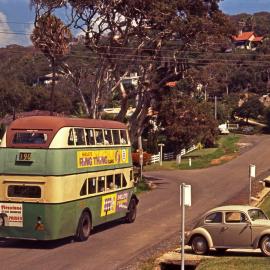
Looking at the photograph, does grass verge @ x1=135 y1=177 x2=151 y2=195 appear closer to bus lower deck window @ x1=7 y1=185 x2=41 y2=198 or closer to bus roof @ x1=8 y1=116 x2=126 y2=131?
bus roof @ x1=8 y1=116 x2=126 y2=131

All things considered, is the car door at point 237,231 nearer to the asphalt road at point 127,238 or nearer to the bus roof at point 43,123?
the asphalt road at point 127,238

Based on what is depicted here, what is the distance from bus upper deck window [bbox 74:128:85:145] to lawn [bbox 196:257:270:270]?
689cm

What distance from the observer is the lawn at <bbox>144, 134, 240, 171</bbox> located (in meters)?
62.2

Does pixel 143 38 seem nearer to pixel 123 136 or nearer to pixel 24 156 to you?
pixel 123 136

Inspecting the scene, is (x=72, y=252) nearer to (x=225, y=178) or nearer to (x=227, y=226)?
(x=227, y=226)

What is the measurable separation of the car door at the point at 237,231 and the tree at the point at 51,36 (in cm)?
2451

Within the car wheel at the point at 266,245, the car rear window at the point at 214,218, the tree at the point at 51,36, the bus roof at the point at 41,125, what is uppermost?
the tree at the point at 51,36

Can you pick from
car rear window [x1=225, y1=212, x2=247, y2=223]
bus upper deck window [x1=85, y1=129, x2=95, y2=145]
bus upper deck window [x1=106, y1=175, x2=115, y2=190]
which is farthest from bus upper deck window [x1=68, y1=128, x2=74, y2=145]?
car rear window [x1=225, y1=212, x2=247, y2=223]

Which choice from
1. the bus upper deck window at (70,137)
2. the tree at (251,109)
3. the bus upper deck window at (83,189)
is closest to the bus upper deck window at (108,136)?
the bus upper deck window at (83,189)

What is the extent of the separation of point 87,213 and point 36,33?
21.1m

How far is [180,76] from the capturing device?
44.3 metres

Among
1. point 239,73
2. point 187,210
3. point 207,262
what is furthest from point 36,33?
point 239,73

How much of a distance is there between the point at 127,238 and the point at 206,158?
45184mm

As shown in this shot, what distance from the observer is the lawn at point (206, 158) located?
62.2 m
